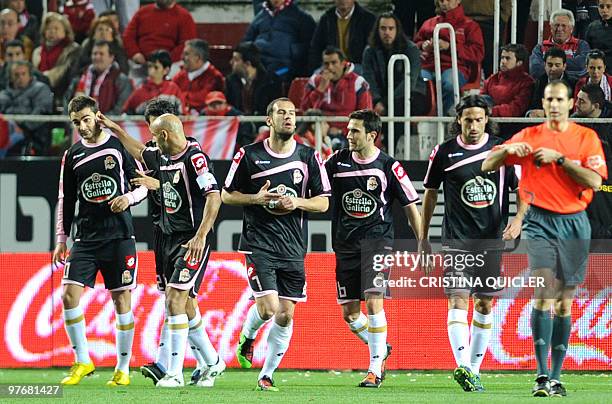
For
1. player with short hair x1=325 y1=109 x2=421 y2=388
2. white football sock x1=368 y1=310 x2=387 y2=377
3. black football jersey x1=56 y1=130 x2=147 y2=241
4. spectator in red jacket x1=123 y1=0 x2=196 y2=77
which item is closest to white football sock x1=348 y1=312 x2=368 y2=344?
player with short hair x1=325 y1=109 x2=421 y2=388

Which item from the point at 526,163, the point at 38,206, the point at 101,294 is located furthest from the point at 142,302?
the point at 526,163

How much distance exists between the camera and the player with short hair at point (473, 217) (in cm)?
1095

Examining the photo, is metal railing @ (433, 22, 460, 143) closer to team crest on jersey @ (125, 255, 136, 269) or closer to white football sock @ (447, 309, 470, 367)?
white football sock @ (447, 309, 470, 367)

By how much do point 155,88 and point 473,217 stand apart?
630 centimetres

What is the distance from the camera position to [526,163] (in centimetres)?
968

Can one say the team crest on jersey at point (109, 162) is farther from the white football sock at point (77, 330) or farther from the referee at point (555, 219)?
the referee at point (555, 219)

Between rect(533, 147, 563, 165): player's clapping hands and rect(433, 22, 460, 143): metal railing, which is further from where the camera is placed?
rect(433, 22, 460, 143): metal railing

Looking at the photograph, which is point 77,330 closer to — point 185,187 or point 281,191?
point 185,187

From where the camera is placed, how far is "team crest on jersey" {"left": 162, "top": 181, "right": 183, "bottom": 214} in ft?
35.5

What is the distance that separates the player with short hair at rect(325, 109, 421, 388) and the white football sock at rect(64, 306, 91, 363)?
239 centimetres

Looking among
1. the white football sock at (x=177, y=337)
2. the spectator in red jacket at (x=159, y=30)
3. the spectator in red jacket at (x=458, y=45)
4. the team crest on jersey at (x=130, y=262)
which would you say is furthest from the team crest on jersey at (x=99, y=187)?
the spectator in red jacket at (x=159, y=30)

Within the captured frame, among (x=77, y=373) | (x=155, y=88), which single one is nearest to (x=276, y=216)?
(x=77, y=373)

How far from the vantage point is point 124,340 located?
1120 cm

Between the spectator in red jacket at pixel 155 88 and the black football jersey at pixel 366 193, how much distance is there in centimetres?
487
